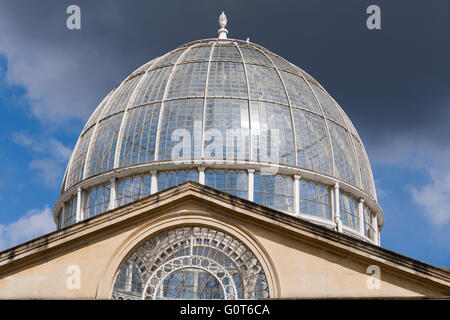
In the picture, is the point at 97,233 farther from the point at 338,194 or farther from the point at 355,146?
the point at 355,146

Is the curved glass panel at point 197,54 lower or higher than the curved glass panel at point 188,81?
higher

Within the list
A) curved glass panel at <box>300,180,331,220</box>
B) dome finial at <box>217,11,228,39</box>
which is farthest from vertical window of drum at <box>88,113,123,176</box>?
curved glass panel at <box>300,180,331,220</box>

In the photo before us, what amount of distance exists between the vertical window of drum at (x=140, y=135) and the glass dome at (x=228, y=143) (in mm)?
55

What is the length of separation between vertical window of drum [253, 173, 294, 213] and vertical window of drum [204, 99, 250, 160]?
122 centimetres

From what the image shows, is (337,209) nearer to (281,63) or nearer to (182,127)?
(182,127)

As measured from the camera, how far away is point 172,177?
33.1 meters

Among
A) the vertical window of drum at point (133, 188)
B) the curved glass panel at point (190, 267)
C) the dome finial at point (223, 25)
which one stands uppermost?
the dome finial at point (223, 25)

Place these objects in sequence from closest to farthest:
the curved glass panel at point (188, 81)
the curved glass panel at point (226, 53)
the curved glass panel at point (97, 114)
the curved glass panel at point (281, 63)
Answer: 1. the curved glass panel at point (188, 81)
2. the curved glass panel at point (226, 53)
3. the curved glass panel at point (97, 114)
4. the curved glass panel at point (281, 63)

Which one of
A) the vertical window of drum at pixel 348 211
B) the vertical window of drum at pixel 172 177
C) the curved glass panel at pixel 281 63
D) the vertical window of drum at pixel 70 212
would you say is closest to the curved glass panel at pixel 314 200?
the vertical window of drum at pixel 348 211

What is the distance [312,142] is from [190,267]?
1362cm

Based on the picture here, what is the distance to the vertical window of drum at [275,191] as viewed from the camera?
32.7 meters

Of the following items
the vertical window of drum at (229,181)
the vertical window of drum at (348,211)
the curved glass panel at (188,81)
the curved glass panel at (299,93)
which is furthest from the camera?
the curved glass panel at (299,93)

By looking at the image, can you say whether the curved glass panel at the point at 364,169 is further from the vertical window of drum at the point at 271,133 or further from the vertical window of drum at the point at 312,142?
the vertical window of drum at the point at 271,133

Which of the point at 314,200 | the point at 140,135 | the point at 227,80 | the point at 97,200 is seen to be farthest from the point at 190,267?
the point at 227,80
